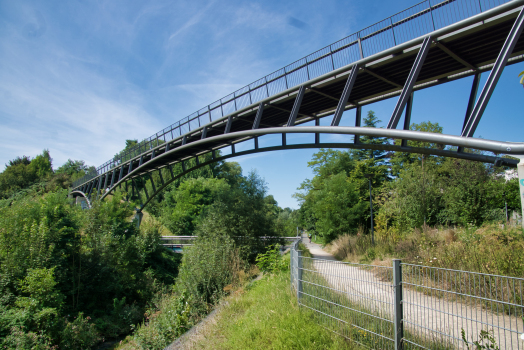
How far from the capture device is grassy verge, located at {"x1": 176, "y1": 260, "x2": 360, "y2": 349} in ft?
14.3

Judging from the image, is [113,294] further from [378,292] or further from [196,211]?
[196,211]

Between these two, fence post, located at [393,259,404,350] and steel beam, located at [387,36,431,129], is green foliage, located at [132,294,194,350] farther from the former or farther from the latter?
steel beam, located at [387,36,431,129]

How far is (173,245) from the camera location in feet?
99.0

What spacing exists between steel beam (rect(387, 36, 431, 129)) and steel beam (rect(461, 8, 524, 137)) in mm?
1827

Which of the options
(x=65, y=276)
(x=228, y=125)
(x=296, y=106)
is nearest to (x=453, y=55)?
(x=296, y=106)

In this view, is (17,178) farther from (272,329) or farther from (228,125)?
(272,329)

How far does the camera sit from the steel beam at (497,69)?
695 cm

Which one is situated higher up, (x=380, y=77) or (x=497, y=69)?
(x=380, y=77)

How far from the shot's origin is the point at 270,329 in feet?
16.3

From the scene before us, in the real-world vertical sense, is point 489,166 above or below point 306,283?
above

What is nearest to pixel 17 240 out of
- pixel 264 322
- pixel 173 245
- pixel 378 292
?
pixel 264 322

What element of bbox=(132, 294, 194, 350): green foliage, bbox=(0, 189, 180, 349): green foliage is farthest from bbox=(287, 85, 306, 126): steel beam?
bbox=(0, 189, 180, 349): green foliage

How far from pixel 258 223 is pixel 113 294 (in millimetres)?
9150

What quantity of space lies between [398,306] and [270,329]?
216 cm
